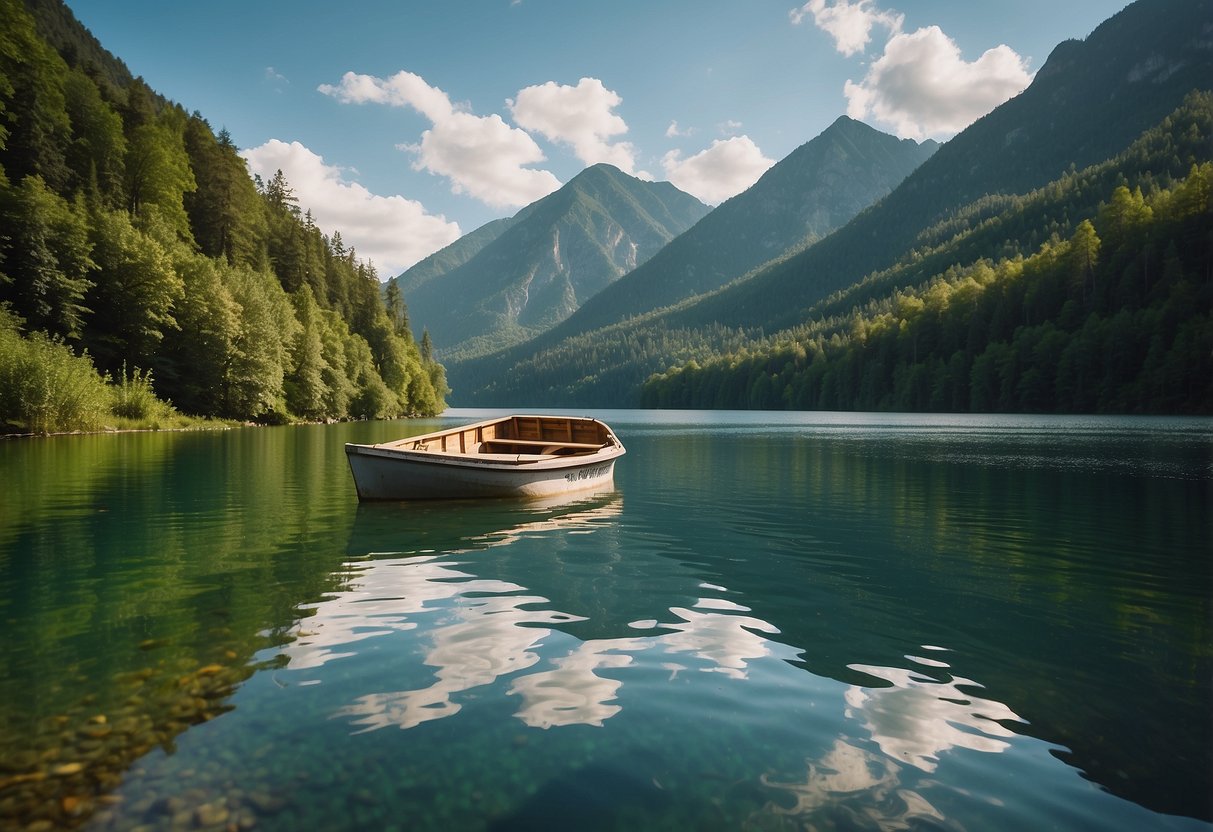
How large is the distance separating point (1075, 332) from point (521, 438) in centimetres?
9087

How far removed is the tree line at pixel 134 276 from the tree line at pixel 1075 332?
3380 inches

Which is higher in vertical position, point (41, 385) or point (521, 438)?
point (41, 385)

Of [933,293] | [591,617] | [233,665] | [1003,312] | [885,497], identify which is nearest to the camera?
[233,665]

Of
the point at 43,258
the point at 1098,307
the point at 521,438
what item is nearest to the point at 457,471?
the point at 521,438

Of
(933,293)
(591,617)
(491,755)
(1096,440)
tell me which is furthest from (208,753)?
(933,293)

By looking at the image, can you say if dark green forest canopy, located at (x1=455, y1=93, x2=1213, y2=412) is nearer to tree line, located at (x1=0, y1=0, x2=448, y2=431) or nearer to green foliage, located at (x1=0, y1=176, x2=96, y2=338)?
tree line, located at (x1=0, y1=0, x2=448, y2=431)

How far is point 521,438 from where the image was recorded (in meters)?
27.1

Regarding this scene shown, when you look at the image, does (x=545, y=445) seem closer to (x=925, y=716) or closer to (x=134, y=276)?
(x=925, y=716)

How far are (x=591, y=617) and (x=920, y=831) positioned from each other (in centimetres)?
480

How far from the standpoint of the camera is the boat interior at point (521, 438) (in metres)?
21.6

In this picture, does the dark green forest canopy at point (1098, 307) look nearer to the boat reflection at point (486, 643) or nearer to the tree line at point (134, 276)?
the boat reflection at point (486, 643)

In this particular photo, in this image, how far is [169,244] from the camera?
5066cm

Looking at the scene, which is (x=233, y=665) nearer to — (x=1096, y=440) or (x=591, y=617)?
(x=591, y=617)

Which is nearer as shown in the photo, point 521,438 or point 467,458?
point 467,458
